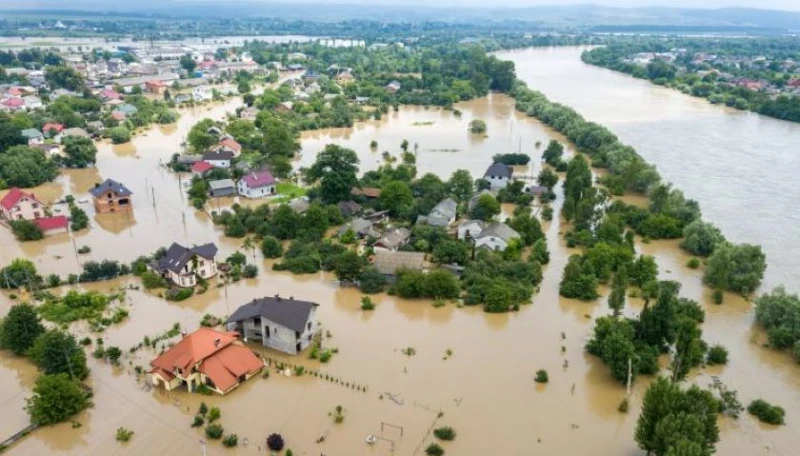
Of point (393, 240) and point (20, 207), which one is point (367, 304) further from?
point (20, 207)

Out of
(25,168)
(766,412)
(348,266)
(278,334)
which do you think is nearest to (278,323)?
(278,334)

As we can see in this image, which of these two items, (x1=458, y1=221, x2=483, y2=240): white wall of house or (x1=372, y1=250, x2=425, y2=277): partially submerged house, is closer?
(x1=372, y1=250, x2=425, y2=277): partially submerged house

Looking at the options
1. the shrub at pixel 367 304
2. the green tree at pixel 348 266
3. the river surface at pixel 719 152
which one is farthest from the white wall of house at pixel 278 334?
the river surface at pixel 719 152

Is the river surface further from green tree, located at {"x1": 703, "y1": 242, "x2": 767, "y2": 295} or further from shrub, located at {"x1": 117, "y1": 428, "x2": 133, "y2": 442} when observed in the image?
shrub, located at {"x1": 117, "y1": 428, "x2": 133, "y2": 442}

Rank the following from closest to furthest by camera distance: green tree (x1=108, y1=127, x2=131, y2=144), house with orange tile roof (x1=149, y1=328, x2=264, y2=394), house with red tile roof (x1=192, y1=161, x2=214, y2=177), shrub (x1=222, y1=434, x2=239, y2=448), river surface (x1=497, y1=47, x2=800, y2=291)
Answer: shrub (x1=222, y1=434, x2=239, y2=448), house with orange tile roof (x1=149, y1=328, x2=264, y2=394), river surface (x1=497, y1=47, x2=800, y2=291), house with red tile roof (x1=192, y1=161, x2=214, y2=177), green tree (x1=108, y1=127, x2=131, y2=144)

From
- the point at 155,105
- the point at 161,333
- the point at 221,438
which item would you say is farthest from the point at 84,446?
the point at 155,105

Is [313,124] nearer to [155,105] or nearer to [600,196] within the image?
[155,105]

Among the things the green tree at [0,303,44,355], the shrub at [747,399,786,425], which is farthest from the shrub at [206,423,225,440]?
the shrub at [747,399,786,425]

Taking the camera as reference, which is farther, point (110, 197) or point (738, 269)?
point (110, 197)
